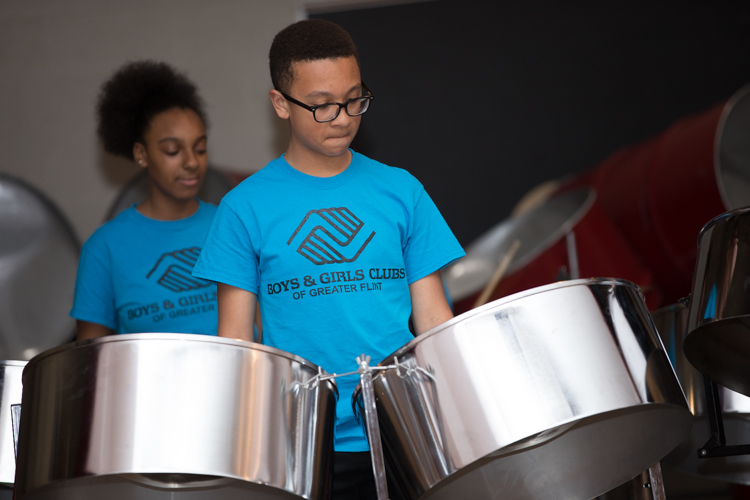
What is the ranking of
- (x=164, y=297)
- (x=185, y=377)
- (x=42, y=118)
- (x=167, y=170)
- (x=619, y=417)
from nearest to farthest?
1. (x=185, y=377)
2. (x=619, y=417)
3. (x=164, y=297)
4. (x=167, y=170)
5. (x=42, y=118)

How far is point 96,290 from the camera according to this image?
6.32ft

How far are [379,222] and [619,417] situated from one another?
47cm

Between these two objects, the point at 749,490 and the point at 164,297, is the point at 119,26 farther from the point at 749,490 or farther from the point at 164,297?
the point at 749,490

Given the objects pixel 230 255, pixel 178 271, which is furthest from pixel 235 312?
pixel 178 271

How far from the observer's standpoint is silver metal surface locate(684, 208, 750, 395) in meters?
1.36

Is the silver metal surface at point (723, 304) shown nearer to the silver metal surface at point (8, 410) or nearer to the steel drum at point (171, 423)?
the steel drum at point (171, 423)

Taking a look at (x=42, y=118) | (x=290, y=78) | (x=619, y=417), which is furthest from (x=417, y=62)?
(x=619, y=417)

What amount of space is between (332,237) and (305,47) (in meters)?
0.30

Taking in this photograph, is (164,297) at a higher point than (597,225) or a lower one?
lower

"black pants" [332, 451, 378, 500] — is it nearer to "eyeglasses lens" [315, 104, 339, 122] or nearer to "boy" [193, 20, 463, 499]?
"boy" [193, 20, 463, 499]

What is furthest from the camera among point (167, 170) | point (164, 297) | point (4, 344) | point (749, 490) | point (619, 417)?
point (4, 344)

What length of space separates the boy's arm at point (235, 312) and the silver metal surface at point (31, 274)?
1.52 meters

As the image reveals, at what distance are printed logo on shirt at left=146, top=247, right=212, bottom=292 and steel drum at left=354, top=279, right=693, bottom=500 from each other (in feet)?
2.72

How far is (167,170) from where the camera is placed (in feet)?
6.81
